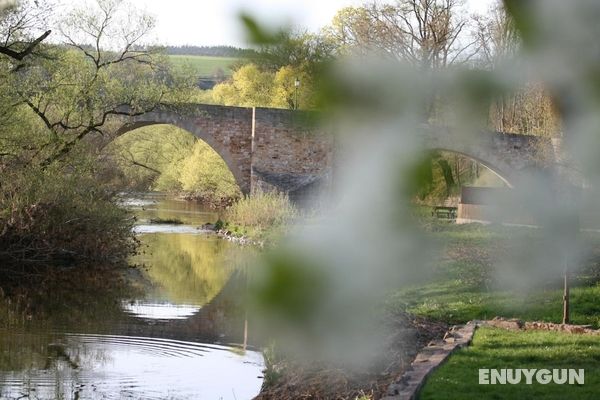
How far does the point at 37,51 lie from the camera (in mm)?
18156

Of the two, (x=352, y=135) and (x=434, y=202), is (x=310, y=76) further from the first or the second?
(x=434, y=202)

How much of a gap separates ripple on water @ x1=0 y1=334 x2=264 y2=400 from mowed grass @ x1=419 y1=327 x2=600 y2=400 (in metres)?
2.21

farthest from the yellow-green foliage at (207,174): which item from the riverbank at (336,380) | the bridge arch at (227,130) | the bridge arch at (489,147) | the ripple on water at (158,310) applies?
the bridge arch at (489,147)

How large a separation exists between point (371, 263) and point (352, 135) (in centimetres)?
15

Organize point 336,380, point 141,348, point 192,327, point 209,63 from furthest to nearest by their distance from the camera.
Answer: point 192,327, point 141,348, point 336,380, point 209,63

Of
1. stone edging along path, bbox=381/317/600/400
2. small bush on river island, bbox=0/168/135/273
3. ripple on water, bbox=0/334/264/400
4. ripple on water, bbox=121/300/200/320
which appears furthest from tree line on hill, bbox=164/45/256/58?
small bush on river island, bbox=0/168/135/273

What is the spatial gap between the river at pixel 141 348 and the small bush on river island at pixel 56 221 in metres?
1.89

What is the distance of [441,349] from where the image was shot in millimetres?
7820

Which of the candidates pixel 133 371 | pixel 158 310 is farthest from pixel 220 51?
pixel 158 310
